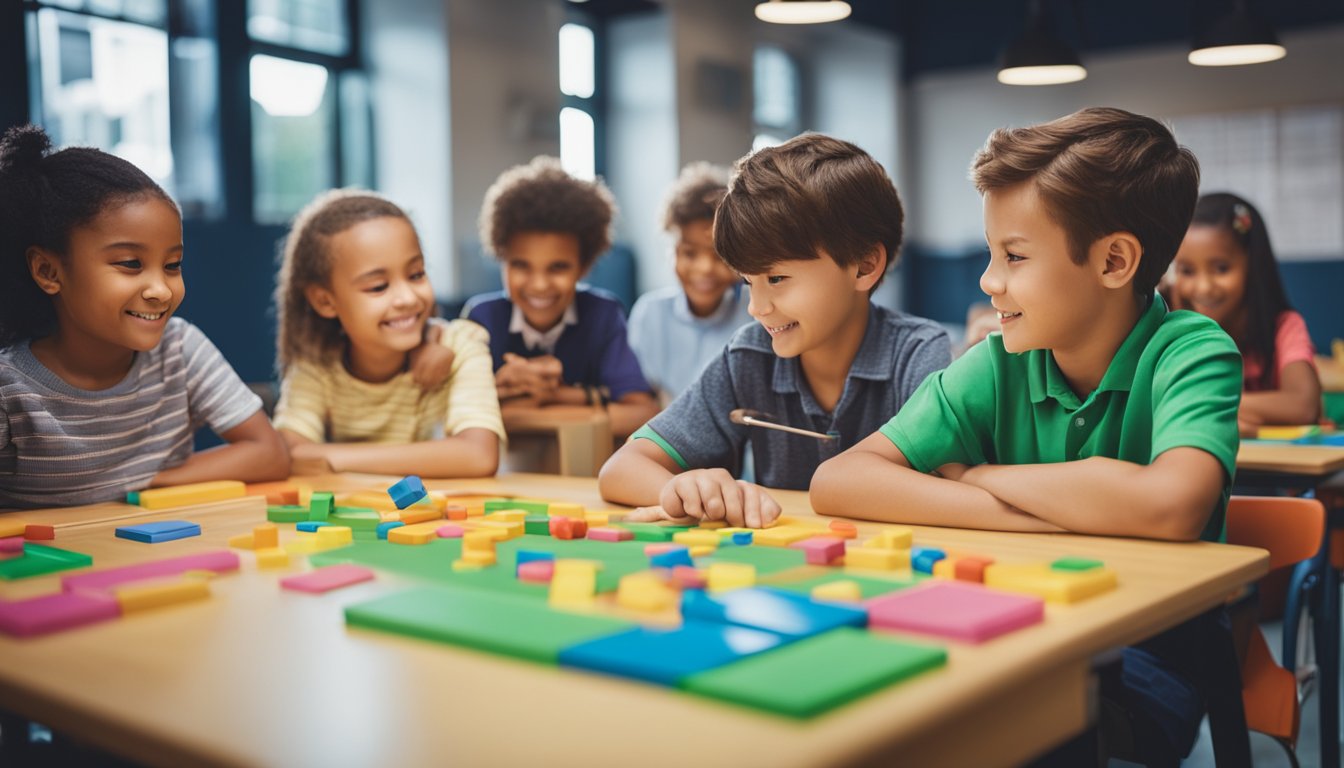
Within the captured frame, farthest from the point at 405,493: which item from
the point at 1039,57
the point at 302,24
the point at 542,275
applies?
the point at 302,24

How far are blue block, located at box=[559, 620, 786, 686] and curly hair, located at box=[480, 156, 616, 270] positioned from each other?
98.5 inches

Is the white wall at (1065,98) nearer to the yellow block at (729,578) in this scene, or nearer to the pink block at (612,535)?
the pink block at (612,535)

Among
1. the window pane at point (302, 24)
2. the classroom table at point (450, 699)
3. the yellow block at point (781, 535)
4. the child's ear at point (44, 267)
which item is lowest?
the classroom table at point (450, 699)

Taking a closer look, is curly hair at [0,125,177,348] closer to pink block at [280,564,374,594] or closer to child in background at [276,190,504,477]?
child in background at [276,190,504,477]

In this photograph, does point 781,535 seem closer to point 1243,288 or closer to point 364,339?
point 364,339

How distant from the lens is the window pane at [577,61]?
712 centimetres

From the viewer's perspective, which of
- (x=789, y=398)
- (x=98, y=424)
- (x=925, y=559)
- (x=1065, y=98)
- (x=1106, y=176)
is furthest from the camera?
→ (x=1065, y=98)

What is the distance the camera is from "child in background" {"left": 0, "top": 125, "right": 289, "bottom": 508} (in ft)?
6.04

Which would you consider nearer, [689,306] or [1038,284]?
[1038,284]

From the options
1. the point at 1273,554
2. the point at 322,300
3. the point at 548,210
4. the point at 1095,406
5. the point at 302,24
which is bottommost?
the point at 1273,554

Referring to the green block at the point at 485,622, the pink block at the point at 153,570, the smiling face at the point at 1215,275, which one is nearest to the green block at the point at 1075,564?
the green block at the point at 485,622

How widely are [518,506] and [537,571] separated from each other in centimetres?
56

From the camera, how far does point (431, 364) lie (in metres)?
2.46

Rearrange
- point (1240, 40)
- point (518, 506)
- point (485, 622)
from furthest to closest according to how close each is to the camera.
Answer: point (1240, 40) < point (518, 506) < point (485, 622)
